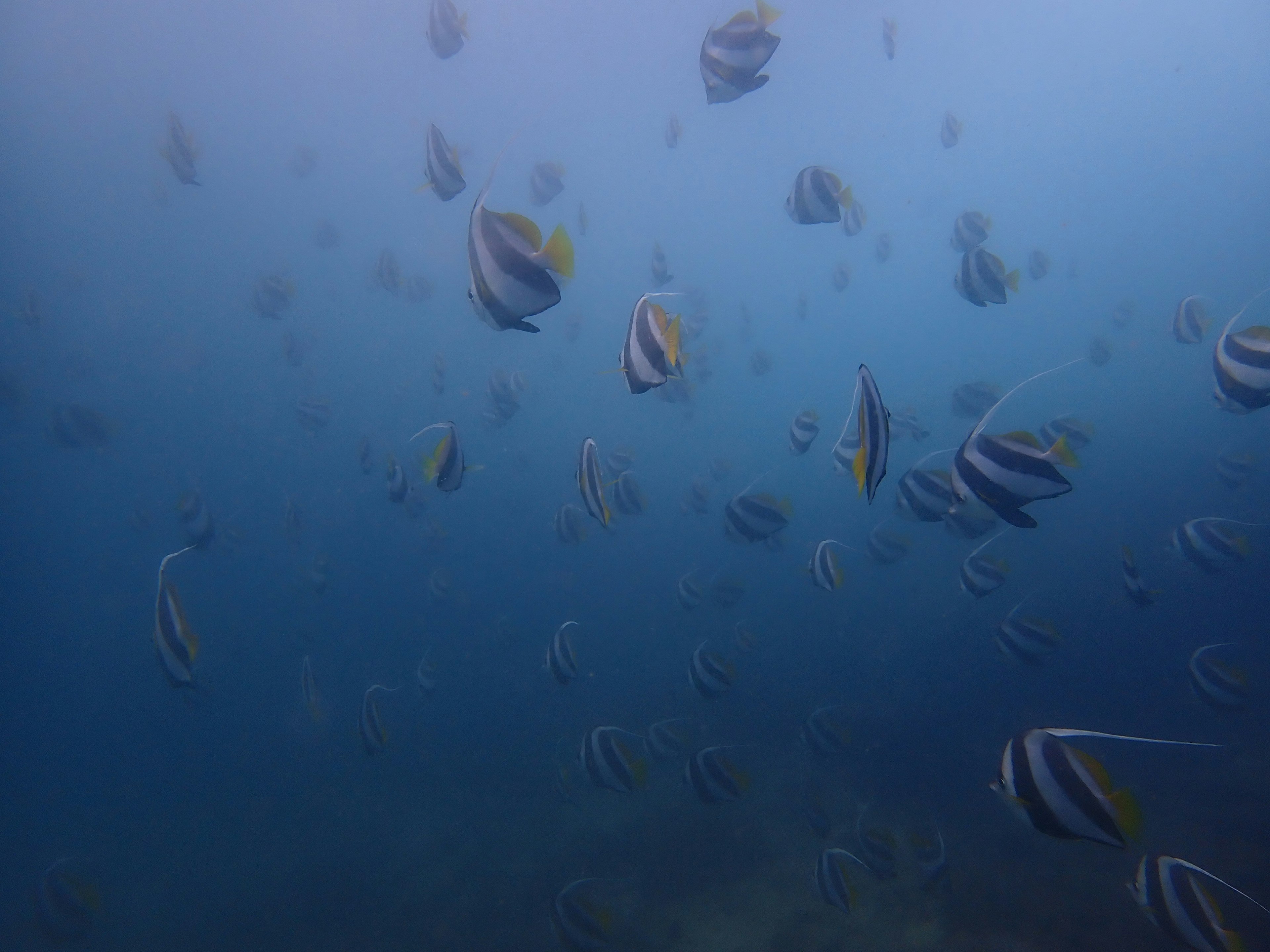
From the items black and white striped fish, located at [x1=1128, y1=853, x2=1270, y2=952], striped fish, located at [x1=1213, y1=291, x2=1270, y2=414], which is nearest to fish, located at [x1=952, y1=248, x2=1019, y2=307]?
striped fish, located at [x1=1213, y1=291, x2=1270, y2=414]

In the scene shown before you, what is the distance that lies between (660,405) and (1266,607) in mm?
36249

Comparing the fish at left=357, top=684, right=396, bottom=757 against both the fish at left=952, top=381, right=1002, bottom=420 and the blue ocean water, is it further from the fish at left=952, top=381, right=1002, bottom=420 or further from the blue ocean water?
the fish at left=952, top=381, right=1002, bottom=420

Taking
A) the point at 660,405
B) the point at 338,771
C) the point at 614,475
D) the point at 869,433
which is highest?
the point at 869,433

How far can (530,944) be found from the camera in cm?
770

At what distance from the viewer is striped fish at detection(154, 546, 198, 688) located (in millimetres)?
2951

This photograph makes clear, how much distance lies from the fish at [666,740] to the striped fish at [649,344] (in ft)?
15.4

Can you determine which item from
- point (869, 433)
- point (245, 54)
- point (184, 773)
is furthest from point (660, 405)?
point (869, 433)

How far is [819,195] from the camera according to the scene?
451 cm

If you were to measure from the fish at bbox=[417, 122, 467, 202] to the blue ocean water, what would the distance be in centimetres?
43

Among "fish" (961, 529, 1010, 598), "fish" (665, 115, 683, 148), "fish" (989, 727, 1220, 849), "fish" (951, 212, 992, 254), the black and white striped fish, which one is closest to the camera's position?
"fish" (989, 727, 1220, 849)

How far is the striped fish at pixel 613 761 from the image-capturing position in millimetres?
4680

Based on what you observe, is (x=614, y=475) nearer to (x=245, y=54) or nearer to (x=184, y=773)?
(x=184, y=773)

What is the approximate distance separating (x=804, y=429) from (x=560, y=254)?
14.9ft

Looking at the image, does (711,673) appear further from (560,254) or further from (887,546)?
(560,254)
